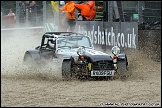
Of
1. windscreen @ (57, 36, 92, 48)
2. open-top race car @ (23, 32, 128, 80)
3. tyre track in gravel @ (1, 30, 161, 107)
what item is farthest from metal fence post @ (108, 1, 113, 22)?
open-top race car @ (23, 32, 128, 80)

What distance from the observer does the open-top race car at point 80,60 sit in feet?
42.0

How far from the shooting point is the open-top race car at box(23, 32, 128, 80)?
12812mm

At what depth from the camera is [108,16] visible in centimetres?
2062

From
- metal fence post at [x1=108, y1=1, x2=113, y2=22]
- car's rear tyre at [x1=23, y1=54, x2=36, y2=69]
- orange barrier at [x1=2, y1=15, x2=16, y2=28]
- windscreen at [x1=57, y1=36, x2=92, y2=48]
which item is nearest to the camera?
windscreen at [x1=57, y1=36, x2=92, y2=48]

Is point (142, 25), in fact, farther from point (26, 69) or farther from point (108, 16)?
point (26, 69)

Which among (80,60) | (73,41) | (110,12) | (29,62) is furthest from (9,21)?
(80,60)

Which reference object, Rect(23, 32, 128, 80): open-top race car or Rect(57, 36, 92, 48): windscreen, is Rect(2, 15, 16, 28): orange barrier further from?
Rect(57, 36, 92, 48): windscreen

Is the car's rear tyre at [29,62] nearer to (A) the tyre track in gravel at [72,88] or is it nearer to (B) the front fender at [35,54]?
(B) the front fender at [35,54]

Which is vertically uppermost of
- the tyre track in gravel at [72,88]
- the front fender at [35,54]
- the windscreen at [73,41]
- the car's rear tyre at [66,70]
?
the windscreen at [73,41]

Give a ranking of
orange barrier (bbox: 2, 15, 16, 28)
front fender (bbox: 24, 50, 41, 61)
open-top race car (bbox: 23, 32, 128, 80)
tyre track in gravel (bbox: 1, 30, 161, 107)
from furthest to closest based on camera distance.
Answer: orange barrier (bbox: 2, 15, 16, 28)
front fender (bbox: 24, 50, 41, 61)
open-top race car (bbox: 23, 32, 128, 80)
tyre track in gravel (bbox: 1, 30, 161, 107)

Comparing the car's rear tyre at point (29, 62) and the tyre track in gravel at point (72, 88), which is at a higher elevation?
the car's rear tyre at point (29, 62)

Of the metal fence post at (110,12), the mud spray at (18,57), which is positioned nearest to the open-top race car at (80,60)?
the mud spray at (18,57)

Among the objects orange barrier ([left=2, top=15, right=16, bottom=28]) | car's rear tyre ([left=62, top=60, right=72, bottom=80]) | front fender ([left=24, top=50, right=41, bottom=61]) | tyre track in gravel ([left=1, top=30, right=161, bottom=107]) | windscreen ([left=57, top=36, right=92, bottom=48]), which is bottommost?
tyre track in gravel ([left=1, top=30, right=161, bottom=107])

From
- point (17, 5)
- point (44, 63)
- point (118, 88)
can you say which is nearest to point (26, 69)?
point (44, 63)
